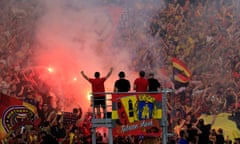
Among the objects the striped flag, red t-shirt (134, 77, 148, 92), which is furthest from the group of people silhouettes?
the striped flag

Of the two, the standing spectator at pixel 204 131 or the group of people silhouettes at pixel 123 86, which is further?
the standing spectator at pixel 204 131

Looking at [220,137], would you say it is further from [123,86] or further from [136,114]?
[136,114]

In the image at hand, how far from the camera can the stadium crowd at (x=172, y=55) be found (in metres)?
12.4

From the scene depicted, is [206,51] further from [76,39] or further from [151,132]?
[151,132]

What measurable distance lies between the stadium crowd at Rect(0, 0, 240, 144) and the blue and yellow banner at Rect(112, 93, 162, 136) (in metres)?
5.73

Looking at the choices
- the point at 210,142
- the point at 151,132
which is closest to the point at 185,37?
the point at 210,142

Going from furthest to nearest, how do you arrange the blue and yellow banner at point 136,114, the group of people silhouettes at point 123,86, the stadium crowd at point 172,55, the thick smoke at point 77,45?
the thick smoke at point 77,45 → the stadium crowd at point 172,55 → the group of people silhouettes at point 123,86 → the blue and yellow banner at point 136,114

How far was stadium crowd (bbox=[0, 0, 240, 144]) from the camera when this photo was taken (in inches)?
488

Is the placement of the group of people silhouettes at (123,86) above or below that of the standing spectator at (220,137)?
above

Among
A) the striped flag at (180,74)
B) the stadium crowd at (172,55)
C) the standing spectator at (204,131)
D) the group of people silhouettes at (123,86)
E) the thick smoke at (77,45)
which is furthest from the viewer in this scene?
the thick smoke at (77,45)

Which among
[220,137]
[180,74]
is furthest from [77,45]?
[220,137]

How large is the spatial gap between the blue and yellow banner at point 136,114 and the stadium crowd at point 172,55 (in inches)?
225

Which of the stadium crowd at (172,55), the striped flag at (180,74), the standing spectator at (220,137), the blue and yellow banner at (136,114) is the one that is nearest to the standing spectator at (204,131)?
the stadium crowd at (172,55)

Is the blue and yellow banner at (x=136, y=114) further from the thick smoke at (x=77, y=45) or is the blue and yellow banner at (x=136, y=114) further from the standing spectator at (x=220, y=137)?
the thick smoke at (x=77, y=45)
